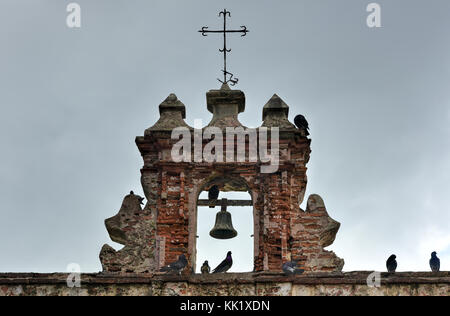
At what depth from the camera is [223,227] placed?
17312mm

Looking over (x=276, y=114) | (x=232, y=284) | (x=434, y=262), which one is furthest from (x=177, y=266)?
(x=434, y=262)

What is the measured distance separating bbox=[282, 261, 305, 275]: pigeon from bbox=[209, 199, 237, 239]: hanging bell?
249 cm

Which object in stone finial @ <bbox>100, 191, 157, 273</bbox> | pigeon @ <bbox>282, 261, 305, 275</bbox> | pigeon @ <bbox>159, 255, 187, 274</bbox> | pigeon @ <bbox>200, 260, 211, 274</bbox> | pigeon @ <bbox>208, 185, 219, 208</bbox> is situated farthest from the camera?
pigeon @ <bbox>208, 185, 219, 208</bbox>

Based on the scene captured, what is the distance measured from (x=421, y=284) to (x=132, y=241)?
4.43 meters

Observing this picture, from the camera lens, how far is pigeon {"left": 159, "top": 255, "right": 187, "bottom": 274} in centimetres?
1510

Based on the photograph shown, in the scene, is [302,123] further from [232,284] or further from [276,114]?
[232,284]

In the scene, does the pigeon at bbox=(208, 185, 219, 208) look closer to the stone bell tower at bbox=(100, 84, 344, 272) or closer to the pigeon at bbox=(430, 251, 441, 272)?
the stone bell tower at bbox=(100, 84, 344, 272)

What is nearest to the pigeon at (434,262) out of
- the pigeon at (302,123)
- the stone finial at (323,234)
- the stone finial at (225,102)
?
the stone finial at (323,234)

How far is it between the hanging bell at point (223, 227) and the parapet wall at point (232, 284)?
2341mm

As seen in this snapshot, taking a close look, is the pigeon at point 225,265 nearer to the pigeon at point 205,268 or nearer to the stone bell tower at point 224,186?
the stone bell tower at point 224,186

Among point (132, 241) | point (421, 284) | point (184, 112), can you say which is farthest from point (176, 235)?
point (421, 284)

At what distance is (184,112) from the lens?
680 inches

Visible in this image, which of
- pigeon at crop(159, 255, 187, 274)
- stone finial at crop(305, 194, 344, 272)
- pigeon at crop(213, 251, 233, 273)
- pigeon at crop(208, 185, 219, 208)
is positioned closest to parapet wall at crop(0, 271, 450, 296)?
pigeon at crop(159, 255, 187, 274)

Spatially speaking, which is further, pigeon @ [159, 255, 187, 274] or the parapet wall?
pigeon @ [159, 255, 187, 274]
